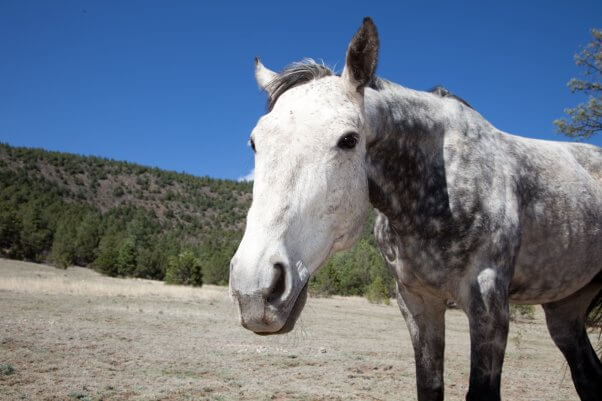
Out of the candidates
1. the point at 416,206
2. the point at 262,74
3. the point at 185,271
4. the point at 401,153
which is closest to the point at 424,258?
the point at 416,206

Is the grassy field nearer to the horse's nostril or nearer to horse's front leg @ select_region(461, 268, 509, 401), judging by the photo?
horse's front leg @ select_region(461, 268, 509, 401)

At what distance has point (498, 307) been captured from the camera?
2.16m

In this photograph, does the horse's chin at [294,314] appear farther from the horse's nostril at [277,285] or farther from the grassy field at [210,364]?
the grassy field at [210,364]

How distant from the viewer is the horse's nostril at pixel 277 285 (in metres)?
1.59

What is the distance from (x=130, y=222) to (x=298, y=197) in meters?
82.2

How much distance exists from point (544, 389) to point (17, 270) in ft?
135

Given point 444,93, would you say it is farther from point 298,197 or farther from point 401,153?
point 298,197

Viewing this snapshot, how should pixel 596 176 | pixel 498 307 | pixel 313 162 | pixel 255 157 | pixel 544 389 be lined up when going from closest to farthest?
pixel 313 162 → pixel 255 157 → pixel 498 307 → pixel 596 176 → pixel 544 389

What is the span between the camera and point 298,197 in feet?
5.87

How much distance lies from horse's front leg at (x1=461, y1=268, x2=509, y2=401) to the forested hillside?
1209 inches

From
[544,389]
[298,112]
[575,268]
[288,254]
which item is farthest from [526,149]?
[544,389]

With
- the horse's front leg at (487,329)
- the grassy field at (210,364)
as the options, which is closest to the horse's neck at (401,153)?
the horse's front leg at (487,329)

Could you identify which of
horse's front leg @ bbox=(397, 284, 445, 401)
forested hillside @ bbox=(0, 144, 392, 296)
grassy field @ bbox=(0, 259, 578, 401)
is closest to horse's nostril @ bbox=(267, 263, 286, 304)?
horse's front leg @ bbox=(397, 284, 445, 401)

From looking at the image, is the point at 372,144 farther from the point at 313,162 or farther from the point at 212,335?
the point at 212,335
